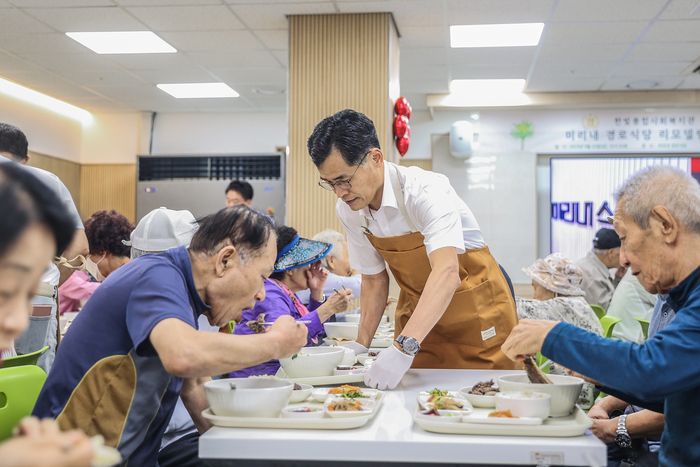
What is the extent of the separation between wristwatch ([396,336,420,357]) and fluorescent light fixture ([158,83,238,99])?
17.8 feet

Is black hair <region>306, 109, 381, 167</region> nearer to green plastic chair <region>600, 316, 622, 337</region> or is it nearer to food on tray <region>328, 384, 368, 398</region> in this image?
food on tray <region>328, 384, 368, 398</region>

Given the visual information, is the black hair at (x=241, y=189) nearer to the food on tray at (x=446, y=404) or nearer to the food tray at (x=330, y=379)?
the food tray at (x=330, y=379)

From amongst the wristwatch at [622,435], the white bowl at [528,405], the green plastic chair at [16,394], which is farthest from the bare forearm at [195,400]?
the wristwatch at [622,435]

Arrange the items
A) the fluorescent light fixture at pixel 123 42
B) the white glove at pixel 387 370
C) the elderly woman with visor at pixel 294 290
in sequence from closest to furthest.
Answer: the white glove at pixel 387 370
the elderly woman with visor at pixel 294 290
the fluorescent light fixture at pixel 123 42

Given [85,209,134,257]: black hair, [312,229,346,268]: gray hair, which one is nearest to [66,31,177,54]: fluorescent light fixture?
[85,209,134,257]: black hair

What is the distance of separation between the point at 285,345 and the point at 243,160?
6158 mm

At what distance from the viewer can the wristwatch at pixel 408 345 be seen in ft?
5.38

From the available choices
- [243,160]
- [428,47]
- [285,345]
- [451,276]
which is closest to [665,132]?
[428,47]

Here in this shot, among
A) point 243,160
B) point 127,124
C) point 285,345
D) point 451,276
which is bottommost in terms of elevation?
point 285,345

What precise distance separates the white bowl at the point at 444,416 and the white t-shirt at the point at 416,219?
709 mm

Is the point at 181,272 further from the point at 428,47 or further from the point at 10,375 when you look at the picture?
the point at 428,47

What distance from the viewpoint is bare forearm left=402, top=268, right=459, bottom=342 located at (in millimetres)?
1720

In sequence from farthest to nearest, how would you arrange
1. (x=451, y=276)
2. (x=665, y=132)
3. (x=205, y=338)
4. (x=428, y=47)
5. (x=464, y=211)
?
1. (x=665, y=132)
2. (x=428, y=47)
3. (x=464, y=211)
4. (x=451, y=276)
5. (x=205, y=338)

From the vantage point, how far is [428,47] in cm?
530
